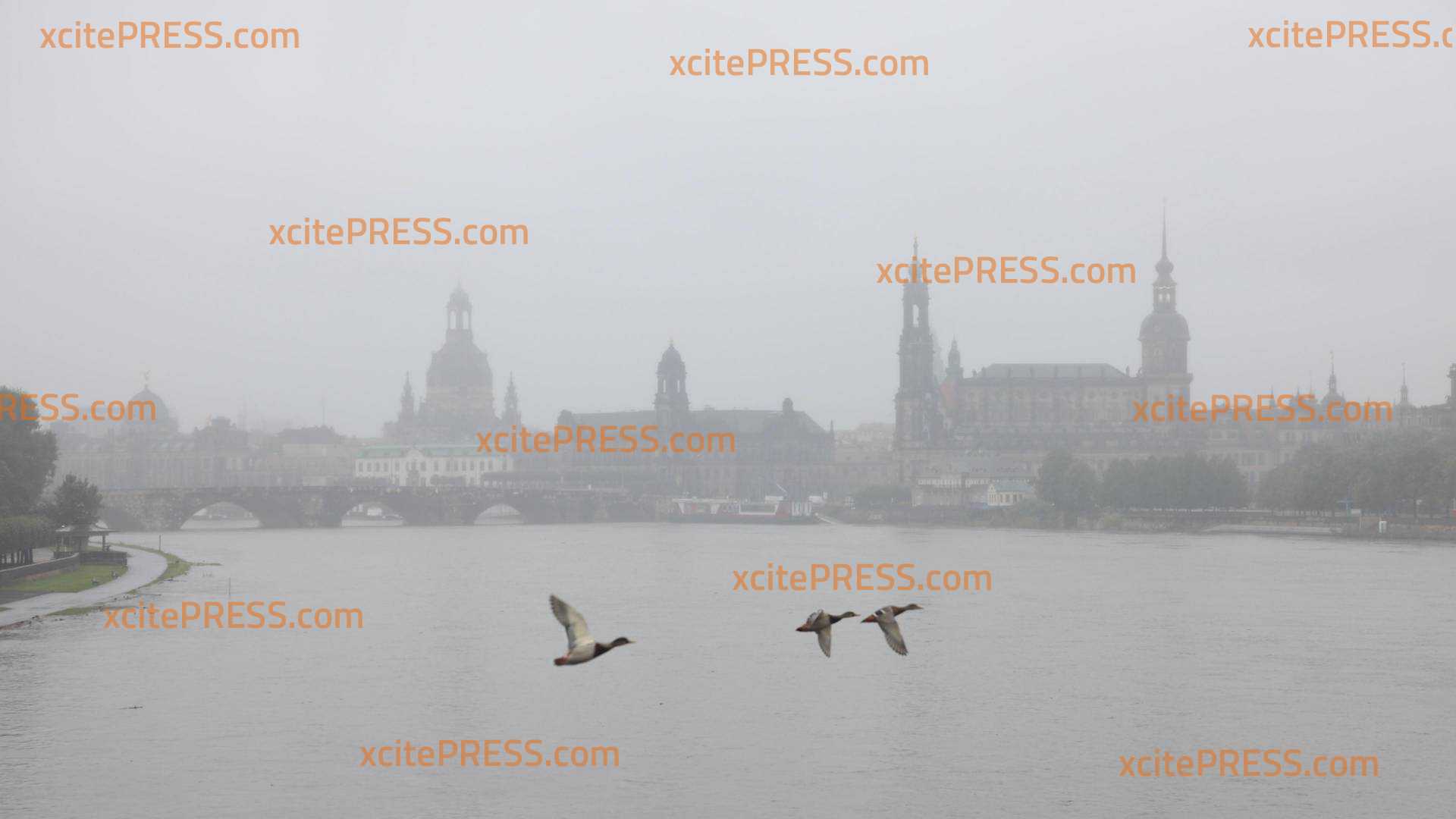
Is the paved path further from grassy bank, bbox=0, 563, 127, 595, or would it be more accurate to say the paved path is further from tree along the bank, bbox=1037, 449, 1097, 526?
tree along the bank, bbox=1037, 449, 1097, 526

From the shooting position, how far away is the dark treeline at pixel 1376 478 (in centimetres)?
10406

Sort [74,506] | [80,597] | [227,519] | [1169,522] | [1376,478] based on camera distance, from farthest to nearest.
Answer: [227,519] → [1169,522] → [1376,478] → [74,506] → [80,597]

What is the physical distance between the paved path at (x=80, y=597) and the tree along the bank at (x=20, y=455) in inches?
212

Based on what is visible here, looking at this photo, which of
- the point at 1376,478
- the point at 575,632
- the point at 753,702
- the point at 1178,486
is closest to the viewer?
the point at 575,632

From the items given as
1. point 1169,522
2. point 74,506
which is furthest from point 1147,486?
point 74,506

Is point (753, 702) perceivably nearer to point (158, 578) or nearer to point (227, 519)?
point (158, 578)

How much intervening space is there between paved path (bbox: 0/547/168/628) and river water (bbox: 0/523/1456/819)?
1.22 m

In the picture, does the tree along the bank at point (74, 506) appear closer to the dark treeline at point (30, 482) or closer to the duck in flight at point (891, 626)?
the dark treeline at point (30, 482)

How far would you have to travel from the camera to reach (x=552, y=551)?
10200cm

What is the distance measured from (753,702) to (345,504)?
367 ft

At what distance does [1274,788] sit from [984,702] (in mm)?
8916

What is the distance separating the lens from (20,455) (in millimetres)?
75938

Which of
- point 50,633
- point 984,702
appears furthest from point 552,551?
point 984,702

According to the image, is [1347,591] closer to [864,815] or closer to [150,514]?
[864,815]
